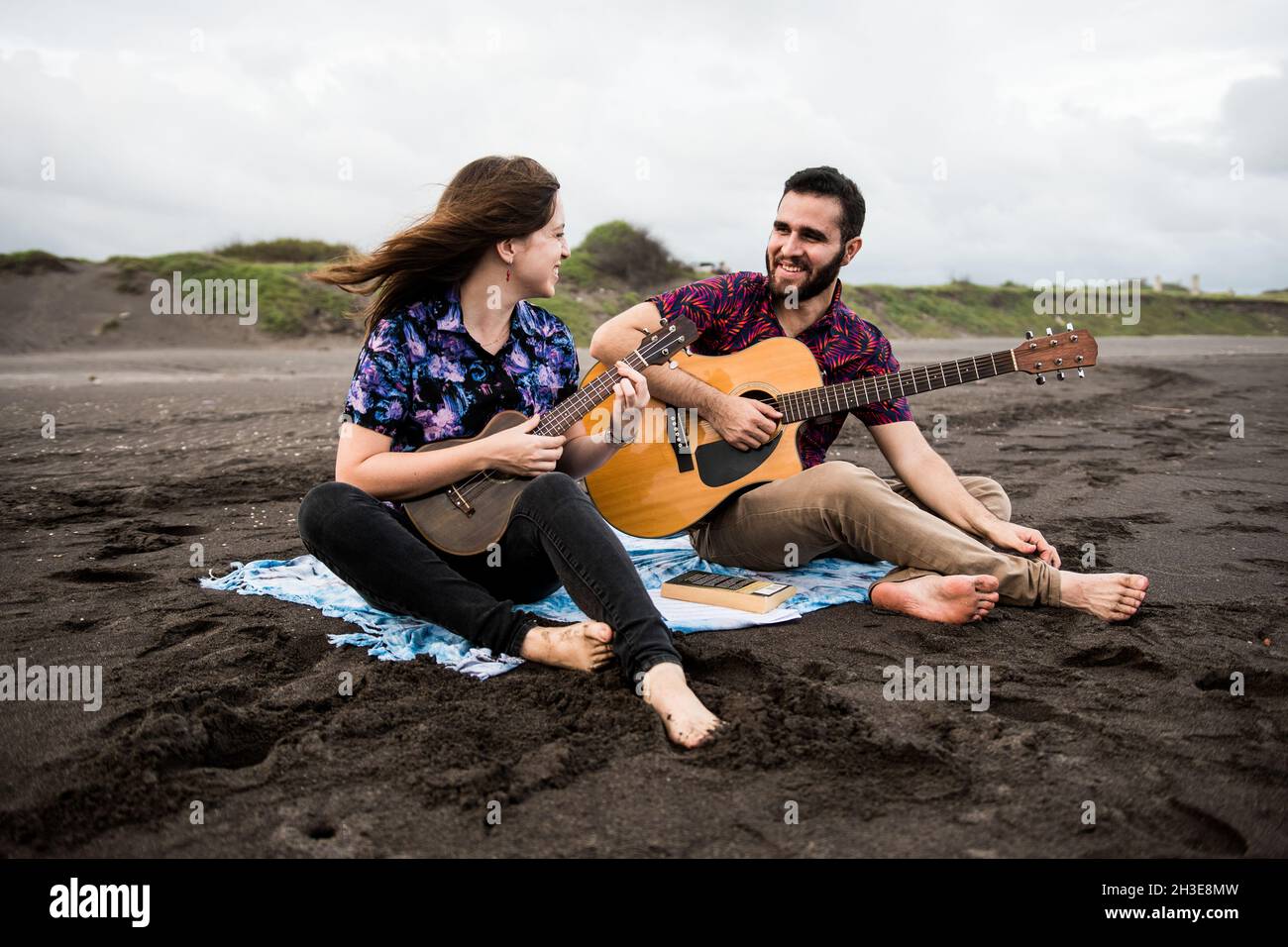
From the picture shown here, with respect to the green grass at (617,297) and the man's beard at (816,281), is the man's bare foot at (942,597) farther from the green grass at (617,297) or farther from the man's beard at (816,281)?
the green grass at (617,297)

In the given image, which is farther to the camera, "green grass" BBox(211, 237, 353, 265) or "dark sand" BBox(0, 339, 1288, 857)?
"green grass" BBox(211, 237, 353, 265)

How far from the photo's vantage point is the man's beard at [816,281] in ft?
13.1

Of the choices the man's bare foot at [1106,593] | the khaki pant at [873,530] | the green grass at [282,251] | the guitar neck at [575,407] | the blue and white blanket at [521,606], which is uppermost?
the green grass at [282,251]

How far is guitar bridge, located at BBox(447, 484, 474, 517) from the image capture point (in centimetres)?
321

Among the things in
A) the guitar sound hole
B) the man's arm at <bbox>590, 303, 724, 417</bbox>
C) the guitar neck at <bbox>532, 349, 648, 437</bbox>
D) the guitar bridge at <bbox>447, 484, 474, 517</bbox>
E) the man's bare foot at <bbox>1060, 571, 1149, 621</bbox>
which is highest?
the man's arm at <bbox>590, 303, 724, 417</bbox>

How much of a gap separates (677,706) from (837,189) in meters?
2.52

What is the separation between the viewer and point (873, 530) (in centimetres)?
352

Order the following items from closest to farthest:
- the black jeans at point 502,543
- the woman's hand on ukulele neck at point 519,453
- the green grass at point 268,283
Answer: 1. the black jeans at point 502,543
2. the woman's hand on ukulele neck at point 519,453
3. the green grass at point 268,283

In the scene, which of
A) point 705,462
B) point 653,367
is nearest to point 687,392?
point 653,367

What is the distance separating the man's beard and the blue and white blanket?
1.26 m

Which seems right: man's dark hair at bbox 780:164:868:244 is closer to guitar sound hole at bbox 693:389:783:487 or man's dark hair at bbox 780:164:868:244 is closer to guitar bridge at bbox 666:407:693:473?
guitar sound hole at bbox 693:389:783:487

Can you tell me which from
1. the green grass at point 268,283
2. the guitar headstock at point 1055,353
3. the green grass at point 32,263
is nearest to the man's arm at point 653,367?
the guitar headstock at point 1055,353

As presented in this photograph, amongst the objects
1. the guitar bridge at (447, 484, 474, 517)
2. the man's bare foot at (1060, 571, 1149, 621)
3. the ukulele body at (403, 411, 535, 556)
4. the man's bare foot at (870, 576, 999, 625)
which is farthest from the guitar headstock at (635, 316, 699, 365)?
the man's bare foot at (1060, 571, 1149, 621)

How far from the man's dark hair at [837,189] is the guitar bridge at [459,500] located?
2047 millimetres
